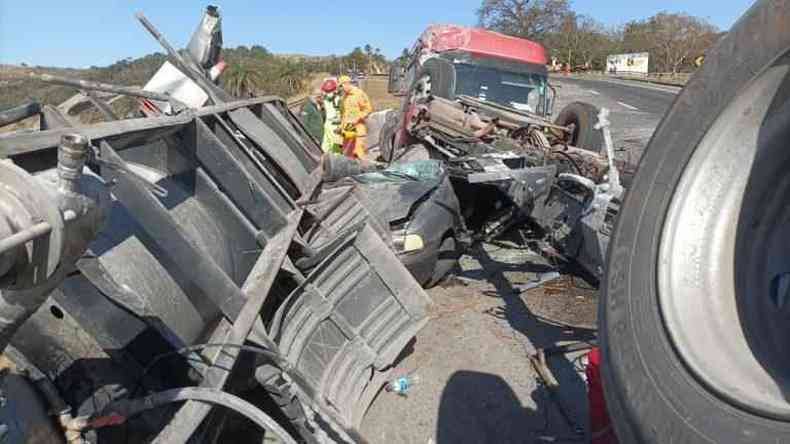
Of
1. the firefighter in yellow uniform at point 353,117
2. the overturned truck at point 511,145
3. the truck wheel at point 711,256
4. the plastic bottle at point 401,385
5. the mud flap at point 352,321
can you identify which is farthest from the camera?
the firefighter in yellow uniform at point 353,117

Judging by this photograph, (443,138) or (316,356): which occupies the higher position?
(443,138)

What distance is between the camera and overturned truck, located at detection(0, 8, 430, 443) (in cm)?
97

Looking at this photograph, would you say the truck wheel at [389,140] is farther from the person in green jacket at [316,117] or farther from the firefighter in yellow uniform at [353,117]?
the person in green jacket at [316,117]

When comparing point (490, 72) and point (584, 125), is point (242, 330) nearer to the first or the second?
point (584, 125)

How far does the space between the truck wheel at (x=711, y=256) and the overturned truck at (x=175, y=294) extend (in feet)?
3.34

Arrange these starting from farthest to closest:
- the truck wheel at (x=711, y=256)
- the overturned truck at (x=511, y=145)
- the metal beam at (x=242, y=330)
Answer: the overturned truck at (x=511, y=145) → the metal beam at (x=242, y=330) → the truck wheel at (x=711, y=256)

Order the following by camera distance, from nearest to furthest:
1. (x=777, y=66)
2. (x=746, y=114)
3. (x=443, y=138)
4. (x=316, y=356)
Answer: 1. (x=777, y=66)
2. (x=746, y=114)
3. (x=316, y=356)
4. (x=443, y=138)

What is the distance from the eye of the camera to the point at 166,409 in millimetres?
1959

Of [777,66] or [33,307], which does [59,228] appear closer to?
[33,307]

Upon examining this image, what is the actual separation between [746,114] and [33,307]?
1.41 metres

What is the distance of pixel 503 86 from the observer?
891cm

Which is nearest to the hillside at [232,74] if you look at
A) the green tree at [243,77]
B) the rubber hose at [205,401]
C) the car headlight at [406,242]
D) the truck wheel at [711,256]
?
the green tree at [243,77]

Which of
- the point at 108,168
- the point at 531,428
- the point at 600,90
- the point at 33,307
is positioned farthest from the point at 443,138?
the point at 600,90

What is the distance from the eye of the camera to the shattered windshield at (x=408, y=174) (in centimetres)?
506
